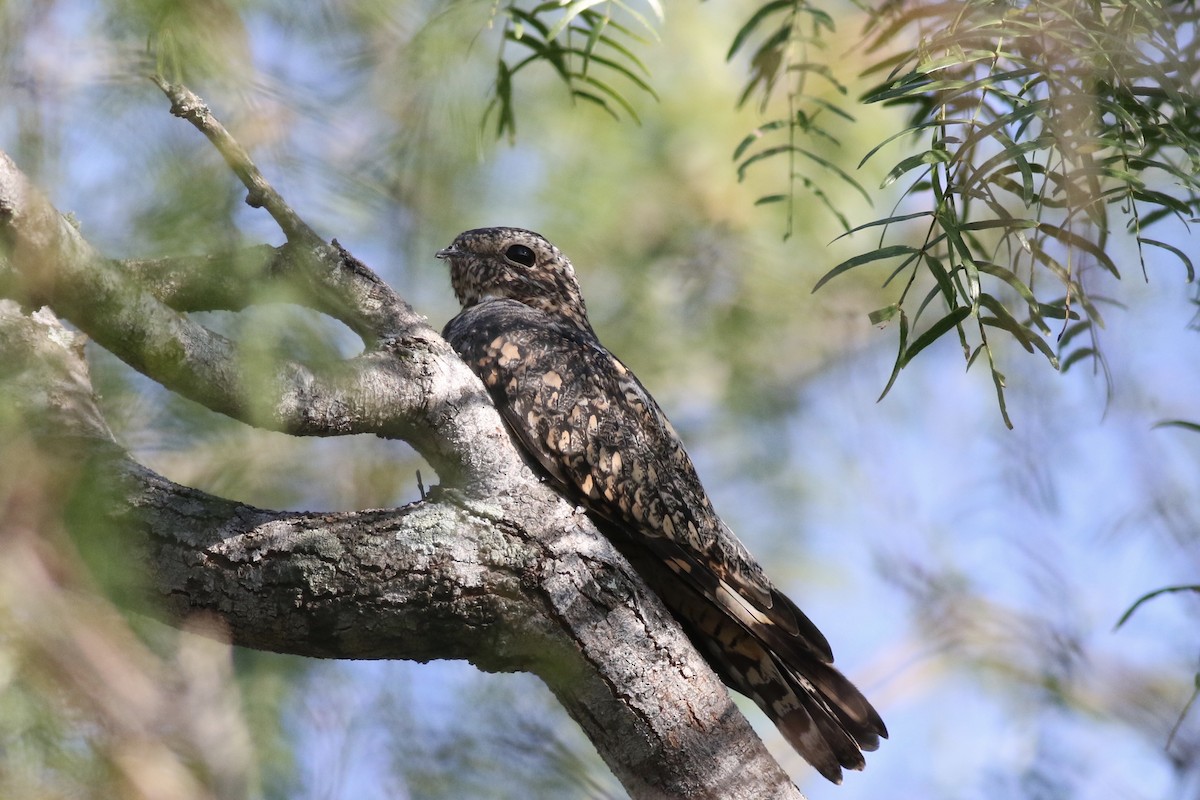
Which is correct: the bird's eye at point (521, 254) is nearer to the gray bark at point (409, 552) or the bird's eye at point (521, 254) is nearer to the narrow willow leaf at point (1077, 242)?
the gray bark at point (409, 552)

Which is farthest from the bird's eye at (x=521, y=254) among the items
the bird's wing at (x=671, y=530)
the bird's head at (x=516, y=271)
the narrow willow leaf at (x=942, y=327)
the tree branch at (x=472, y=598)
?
the narrow willow leaf at (x=942, y=327)

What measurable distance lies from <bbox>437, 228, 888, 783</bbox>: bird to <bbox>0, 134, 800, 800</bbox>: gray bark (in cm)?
35

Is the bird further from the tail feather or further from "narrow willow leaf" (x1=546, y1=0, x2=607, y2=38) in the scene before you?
"narrow willow leaf" (x1=546, y1=0, x2=607, y2=38)

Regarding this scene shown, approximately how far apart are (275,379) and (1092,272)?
6.05 ft

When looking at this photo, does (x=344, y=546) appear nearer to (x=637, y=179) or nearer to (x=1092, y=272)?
(x=1092, y=272)

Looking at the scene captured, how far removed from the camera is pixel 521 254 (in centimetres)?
371

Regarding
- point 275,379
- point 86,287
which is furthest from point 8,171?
point 275,379

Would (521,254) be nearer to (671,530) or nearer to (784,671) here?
(671,530)

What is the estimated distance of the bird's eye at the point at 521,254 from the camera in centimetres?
370

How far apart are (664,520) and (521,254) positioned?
1.37 metres

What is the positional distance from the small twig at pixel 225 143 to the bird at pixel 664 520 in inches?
53.9

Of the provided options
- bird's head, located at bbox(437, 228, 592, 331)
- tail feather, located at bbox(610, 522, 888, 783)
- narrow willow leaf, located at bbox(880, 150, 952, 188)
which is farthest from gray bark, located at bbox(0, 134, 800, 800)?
bird's head, located at bbox(437, 228, 592, 331)

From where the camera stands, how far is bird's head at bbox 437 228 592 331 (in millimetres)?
3678

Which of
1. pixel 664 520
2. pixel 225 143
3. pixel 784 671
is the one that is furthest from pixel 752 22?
pixel 225 143
